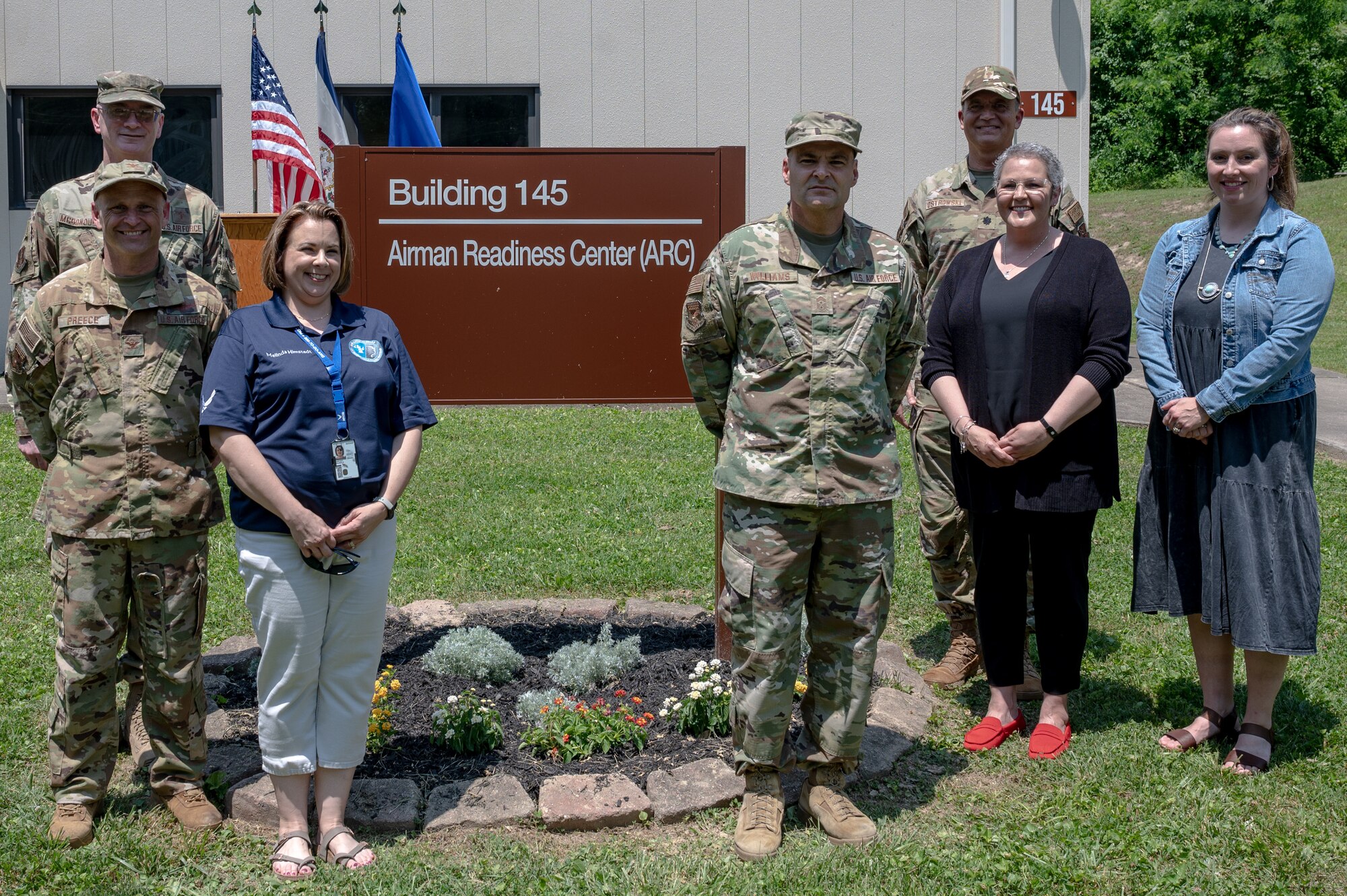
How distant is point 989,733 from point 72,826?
9.94ft

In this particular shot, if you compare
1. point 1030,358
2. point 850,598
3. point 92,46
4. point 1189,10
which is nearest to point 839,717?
point 850,598

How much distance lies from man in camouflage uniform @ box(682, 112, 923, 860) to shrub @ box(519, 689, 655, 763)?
56 centimetres

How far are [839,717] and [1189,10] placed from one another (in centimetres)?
3774

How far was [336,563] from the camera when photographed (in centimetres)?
358

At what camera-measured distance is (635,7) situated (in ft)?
36.7

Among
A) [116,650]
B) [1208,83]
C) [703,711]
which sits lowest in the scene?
[703,711]

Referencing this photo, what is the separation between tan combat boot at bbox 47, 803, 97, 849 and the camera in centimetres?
374

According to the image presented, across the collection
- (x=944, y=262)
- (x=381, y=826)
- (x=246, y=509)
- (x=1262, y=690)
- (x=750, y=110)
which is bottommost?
(x=381, y=826)

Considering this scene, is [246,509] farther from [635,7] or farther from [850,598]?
[635,7]

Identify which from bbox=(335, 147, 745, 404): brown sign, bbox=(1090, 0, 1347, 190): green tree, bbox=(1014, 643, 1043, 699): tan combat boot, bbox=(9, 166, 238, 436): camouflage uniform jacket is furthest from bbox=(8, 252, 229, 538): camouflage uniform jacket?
bbox=(1090, 0, 1347, 190): green tree

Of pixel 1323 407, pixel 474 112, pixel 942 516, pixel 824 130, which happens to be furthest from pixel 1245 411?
pixel 1323 407

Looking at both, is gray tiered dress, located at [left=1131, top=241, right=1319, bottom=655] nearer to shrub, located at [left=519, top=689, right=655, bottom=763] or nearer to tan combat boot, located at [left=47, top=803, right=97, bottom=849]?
shrub, located at [left=519, top=689, right=655, bottom=763]

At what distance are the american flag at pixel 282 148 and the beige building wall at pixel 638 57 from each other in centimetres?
180

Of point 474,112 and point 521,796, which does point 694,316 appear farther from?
point 474,112
